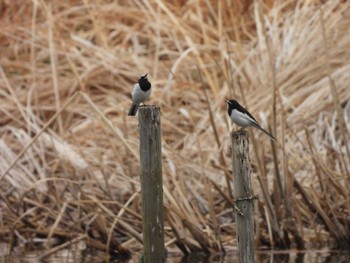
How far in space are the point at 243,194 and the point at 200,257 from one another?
257 centimetres

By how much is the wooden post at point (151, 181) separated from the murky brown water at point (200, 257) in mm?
2410

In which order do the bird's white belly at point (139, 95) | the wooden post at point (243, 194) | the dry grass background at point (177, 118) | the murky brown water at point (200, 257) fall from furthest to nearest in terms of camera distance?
the dry grass background at point (177, 118) < the murky brown water at point (200, 257) < the bird's white belly at point (139, 95) < the wooden post at point (243, 194)

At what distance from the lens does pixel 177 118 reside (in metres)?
10.4

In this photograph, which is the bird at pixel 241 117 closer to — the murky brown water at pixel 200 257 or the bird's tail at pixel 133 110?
the bird's tail at pixel 133 110

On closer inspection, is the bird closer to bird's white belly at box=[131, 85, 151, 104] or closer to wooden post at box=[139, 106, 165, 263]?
bird's white belly at box=[131, 85, 151, 104]

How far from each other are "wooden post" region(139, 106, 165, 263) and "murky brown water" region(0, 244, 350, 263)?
7.91 feet

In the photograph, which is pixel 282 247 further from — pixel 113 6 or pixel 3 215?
pixel 113 6

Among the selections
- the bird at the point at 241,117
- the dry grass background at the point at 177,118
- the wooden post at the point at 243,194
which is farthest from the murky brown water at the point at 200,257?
the wooden post at the point at 243,194

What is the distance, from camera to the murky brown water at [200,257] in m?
8.15

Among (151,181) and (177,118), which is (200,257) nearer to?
(177,118)

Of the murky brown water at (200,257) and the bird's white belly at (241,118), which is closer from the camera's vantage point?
the bird's white belly at (241,118)

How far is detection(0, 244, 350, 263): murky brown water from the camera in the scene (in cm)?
815

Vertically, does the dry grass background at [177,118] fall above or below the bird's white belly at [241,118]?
above

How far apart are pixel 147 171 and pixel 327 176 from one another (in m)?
2.60
